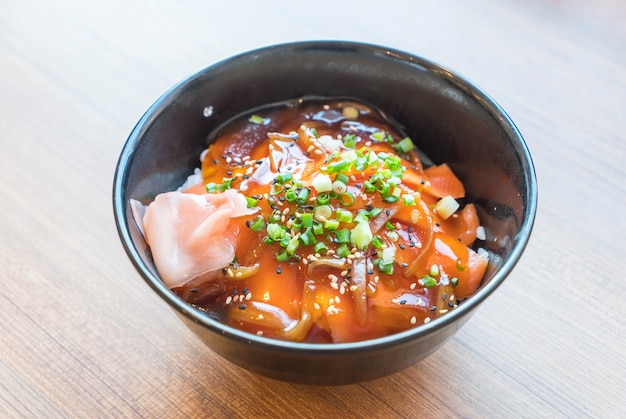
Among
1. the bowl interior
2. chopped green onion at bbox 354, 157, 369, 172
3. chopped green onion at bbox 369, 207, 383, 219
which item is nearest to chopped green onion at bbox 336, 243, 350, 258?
chopped green onion at bbox 369, 207, 383, 219

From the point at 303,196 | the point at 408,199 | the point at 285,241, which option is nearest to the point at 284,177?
the point at 303,196

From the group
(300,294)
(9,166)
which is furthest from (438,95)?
(9,166)

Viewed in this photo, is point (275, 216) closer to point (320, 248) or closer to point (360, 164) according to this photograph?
point (320, 248)

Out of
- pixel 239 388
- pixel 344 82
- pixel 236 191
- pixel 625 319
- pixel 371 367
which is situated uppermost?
pixel 344 82

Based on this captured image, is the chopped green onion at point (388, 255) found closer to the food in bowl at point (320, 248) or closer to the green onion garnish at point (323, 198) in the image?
the food in bowl at point (320, 248)

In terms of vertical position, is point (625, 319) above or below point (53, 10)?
below

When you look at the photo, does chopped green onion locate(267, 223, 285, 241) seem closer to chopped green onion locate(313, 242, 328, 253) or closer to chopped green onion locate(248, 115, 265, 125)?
chopped green onion locate(313, 242, 328, 253)

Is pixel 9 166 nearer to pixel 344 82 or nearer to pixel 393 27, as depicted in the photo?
pixel 344 82

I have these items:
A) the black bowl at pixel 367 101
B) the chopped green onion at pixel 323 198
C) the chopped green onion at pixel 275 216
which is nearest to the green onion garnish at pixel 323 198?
the chopped green onion at pixel 323 198
